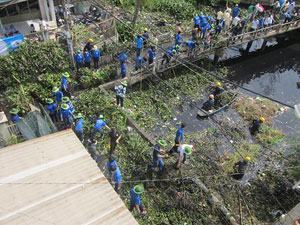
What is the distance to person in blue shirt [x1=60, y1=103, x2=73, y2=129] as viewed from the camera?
42.6ft

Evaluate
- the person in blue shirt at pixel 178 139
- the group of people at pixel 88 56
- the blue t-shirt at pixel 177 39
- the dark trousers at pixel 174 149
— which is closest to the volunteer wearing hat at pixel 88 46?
the group of people at pixel 88 56

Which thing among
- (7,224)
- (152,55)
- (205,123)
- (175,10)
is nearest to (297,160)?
(205,123)

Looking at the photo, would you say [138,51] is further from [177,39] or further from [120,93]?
[120,93]

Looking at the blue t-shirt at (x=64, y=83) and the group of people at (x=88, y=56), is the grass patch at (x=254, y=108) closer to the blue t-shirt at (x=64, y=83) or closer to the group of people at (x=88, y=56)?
the group of people at (x=88, y=56)

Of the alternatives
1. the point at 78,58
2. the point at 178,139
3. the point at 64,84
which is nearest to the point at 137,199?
the point at 178,139

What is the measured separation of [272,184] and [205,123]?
4445 millimetres

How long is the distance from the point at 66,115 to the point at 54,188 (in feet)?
17.3

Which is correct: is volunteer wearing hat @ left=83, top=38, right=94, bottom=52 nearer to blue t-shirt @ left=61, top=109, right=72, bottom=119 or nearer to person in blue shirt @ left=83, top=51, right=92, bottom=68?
person in blue shirt @ left=83, top=51, right=92, bottom=68

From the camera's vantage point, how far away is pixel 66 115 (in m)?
13.1

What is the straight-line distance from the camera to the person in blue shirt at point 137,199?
411 inches

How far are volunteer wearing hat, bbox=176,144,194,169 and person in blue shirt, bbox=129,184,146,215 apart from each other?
2521mm

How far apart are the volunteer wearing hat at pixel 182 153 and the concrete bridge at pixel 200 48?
16.9ft

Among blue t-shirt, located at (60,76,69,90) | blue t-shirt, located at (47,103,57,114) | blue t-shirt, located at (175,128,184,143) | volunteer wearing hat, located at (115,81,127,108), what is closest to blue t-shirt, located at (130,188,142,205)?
blue t-shirt, located at (175,128,184,143)

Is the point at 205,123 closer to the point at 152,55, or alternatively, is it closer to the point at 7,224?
the point at 152,55
